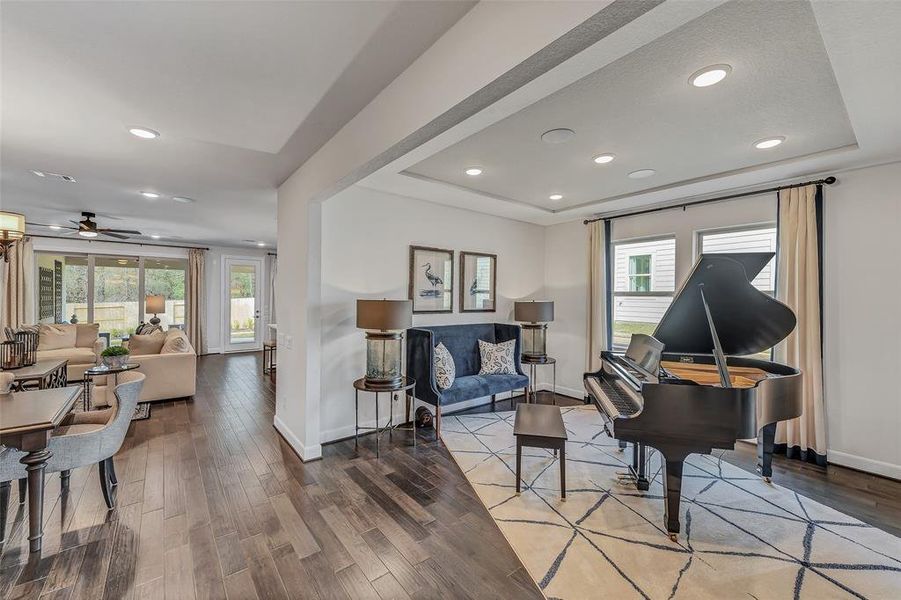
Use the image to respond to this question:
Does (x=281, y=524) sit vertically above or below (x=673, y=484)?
below

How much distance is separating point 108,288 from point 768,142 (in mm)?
11105

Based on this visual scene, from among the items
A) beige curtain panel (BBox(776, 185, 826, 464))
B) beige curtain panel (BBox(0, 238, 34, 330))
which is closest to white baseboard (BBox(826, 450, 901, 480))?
beige curtain panel (BBox(776, 185, 826, 464))

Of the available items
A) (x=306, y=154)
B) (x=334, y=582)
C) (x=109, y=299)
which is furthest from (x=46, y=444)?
(x=109, y=299)

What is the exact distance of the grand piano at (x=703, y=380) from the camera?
87.4 inches

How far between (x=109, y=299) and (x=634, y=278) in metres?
10.3

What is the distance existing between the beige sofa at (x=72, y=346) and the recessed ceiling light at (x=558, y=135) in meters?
7.17

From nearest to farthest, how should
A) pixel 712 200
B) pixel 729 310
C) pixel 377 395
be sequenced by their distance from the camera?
pixel 729 310 → pixel 377 395 → pixel 712 200

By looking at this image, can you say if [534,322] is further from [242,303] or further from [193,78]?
[242,303]

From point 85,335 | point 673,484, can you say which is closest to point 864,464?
point 673,484

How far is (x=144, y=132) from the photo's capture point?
8.48 feet

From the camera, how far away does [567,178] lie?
11.9 ft

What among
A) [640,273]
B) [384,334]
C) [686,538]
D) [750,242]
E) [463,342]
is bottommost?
[686,538]

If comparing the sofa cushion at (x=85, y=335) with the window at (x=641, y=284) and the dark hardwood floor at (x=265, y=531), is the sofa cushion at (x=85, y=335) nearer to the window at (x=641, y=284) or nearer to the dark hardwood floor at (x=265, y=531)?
the dark hardwood floor at (x=265, y=531)

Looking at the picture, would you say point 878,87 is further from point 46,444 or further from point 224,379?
point 224,379
